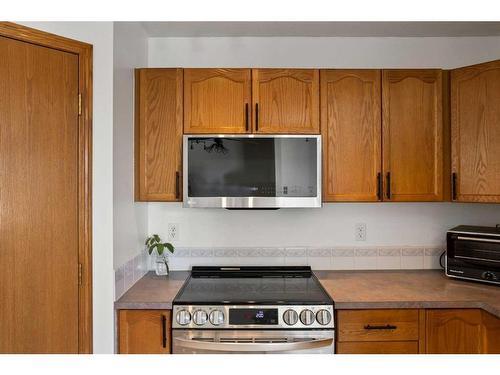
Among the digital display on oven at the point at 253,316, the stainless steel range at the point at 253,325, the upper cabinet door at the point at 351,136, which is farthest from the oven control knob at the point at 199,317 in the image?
the upper cabinet door at the point at 351,136

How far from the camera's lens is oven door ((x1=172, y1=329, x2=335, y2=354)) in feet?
5.63

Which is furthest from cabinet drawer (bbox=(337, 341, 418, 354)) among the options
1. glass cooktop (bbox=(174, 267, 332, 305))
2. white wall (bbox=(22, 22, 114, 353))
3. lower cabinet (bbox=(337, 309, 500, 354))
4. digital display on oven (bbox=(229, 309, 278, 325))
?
white wall (bbox=(22, 22, 114, 353))

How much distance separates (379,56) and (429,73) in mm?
404

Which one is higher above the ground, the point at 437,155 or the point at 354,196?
the point at 437,155

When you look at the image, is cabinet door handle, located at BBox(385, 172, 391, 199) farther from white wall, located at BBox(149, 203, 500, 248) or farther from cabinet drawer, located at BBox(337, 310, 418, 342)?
cabinet drawer, located at BBox(337, 310, 418, 342)

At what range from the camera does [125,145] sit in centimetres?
193

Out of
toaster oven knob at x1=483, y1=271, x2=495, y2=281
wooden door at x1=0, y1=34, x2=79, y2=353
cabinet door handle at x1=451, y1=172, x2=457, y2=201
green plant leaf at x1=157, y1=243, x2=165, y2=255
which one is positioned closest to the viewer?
wooden door at x1=0, y1=34, x2=79, y2=353

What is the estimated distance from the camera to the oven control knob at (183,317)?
5.75 ft

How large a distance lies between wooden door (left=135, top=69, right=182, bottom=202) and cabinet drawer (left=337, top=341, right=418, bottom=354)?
1.14 metres
